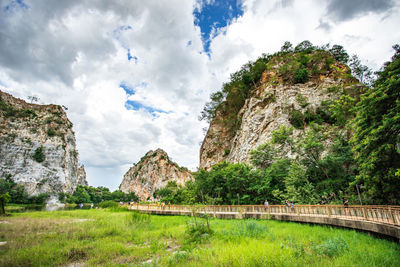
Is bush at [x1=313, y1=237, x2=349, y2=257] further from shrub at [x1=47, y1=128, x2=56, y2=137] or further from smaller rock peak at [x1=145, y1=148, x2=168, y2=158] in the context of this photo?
shrub at [x1=47, y1=128, x2=56, y2=137]

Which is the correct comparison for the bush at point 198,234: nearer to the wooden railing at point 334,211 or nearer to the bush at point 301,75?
the wooden railing at point 334,211

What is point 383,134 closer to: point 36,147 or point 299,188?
point 299,188

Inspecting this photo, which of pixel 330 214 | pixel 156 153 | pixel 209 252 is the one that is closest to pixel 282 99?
pixel 330 214

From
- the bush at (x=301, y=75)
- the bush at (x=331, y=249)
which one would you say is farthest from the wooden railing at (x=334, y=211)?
the bush at (x=301, y=75)

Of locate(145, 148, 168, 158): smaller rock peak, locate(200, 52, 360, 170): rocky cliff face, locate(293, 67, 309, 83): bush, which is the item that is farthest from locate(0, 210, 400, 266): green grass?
locate(145, 148, 168, 158): smaller rock peak

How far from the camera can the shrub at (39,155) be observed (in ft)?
213

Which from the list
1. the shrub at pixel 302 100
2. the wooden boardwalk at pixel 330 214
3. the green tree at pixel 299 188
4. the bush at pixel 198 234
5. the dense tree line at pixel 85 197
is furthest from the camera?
the dense tree line at pixel 85 197

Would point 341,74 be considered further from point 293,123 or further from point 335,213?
point 335,213

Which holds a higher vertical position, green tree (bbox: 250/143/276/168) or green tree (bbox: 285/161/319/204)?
green tree (bbox: 250/143/276/168)

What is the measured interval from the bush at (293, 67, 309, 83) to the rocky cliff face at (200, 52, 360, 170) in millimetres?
765

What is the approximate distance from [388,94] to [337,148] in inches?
399

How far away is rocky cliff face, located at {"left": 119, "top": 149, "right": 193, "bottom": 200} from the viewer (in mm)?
85438

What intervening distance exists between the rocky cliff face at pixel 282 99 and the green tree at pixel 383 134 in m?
11.9

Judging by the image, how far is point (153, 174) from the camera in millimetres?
86750
